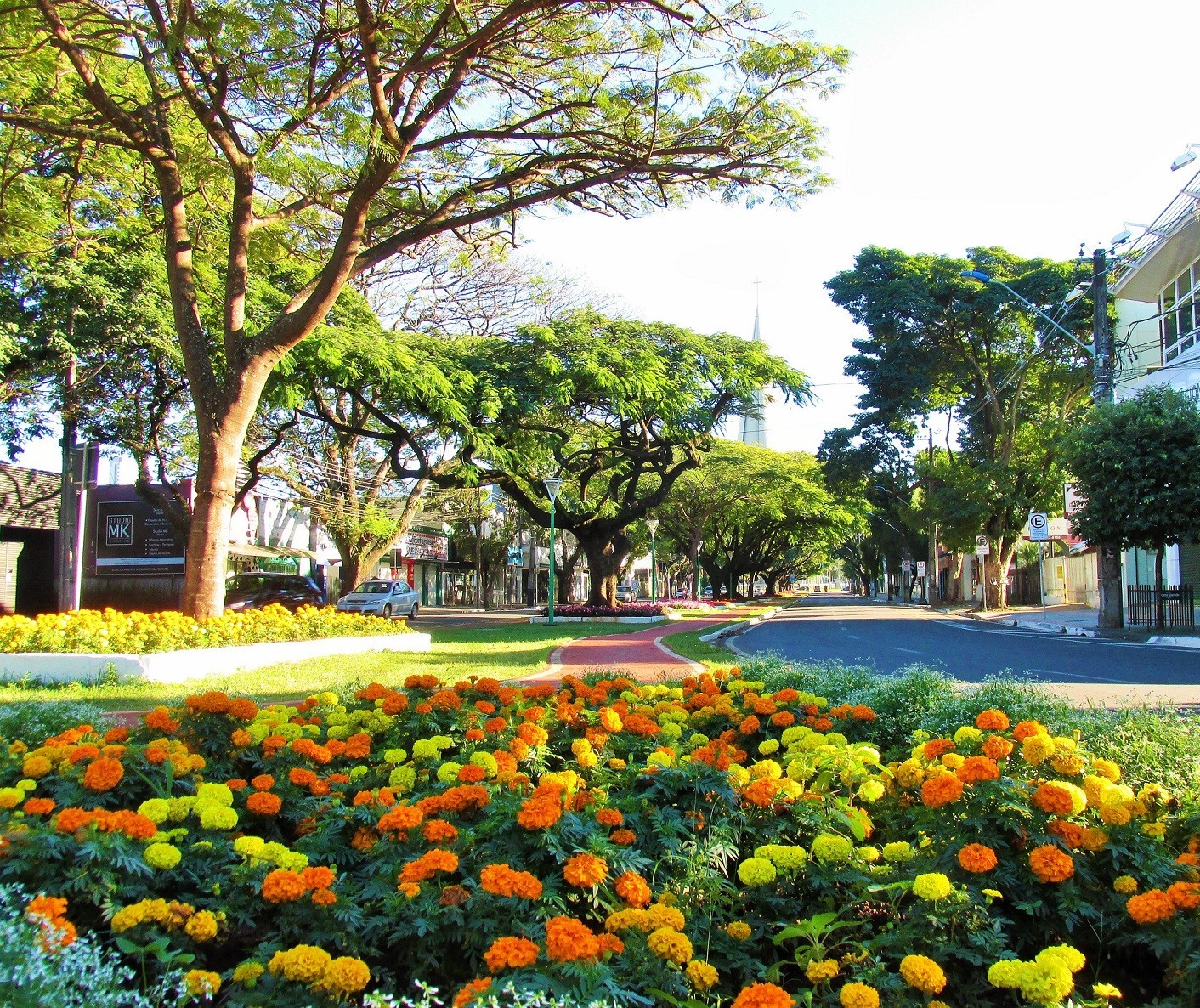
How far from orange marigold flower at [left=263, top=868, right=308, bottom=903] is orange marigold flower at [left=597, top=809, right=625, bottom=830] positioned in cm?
99

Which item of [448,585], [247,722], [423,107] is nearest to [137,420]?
[423,107]

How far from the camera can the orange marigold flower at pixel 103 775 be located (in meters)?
3.42

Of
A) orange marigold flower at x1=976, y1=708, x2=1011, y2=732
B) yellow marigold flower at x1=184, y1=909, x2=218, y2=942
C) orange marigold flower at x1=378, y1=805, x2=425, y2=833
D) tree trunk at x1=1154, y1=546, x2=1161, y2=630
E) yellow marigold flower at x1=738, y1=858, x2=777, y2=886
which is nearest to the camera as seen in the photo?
yellow marigold flower at x1=184, y1=909, x2=218, y2=942

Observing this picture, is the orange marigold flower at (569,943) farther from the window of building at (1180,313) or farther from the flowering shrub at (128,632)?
the window of building at (1180,313)

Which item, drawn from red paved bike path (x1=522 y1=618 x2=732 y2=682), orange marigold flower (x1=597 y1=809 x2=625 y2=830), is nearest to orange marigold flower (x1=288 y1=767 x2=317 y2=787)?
orange marigold flower (x1=597 y1=809 x2=625 y2=830)

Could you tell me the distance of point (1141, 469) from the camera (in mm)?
21234

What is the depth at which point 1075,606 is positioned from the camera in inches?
1802

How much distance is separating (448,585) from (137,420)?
36972mm

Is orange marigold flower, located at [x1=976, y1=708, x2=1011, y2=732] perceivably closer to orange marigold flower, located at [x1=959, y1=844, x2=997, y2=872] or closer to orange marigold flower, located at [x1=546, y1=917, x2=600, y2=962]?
orange marigold flower, located at [x1=959, y1=844, x2=997, y2=872]

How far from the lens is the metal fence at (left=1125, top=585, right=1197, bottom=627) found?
23016 mm

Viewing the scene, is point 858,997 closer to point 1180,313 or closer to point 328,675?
point 328,675

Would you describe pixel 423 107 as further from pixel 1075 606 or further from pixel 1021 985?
pixel 1075 606

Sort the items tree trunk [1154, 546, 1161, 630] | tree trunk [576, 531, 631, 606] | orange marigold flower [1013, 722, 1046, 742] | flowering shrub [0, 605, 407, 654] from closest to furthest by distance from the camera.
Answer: orange marigold flower [1013, 722, 1046, 742] → flowering shrub [0, 605, 407, 654] → tree trunk [1154, 546, 1161, 630] → tree trunk [576, 531, 631, 606]

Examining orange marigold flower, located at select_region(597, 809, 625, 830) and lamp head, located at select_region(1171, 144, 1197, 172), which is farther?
lamp head, located at select_region(1171, 144, 1197, 172)
